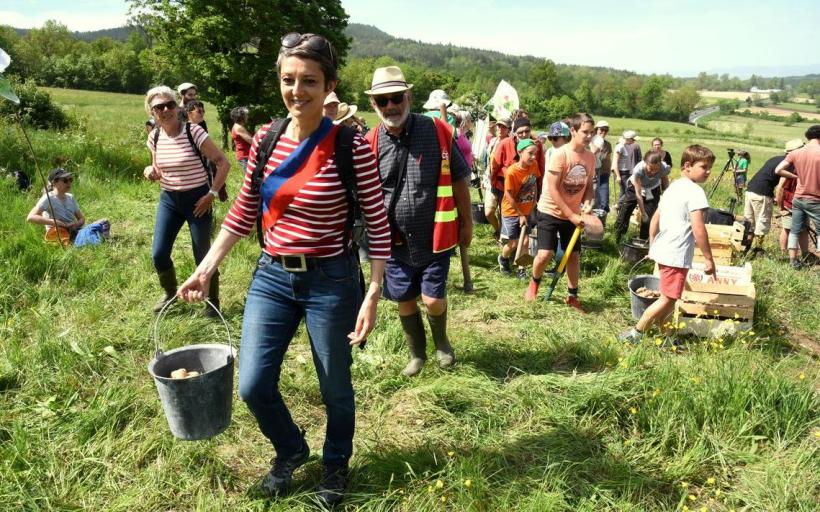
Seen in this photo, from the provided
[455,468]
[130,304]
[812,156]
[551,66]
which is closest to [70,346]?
[130,304]

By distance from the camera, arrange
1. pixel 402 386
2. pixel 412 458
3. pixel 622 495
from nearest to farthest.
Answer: pixel 622 495 → pixel 412 458 → pixel 402 386

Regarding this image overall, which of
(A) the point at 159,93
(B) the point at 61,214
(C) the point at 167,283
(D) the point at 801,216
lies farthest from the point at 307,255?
(D) the point at 801,216

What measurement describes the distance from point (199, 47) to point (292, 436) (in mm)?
29140

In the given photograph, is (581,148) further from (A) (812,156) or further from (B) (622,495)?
(A) (812,156)

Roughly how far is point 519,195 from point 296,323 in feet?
13.6

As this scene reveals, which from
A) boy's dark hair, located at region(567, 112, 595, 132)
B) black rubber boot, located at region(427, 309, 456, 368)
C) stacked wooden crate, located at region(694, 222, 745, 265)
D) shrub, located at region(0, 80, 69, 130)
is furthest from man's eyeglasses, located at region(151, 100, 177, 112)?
shrub, located at region(0, 80, 69, 130)

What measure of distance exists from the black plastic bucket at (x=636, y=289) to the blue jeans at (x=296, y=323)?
3356 millimetres

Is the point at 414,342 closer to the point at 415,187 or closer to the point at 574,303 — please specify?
the point at 415,187

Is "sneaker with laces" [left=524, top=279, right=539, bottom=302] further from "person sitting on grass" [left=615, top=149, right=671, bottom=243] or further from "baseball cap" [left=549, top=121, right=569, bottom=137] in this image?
"person sitting on grass" [left=615, top=149, right=671, bottom=243]

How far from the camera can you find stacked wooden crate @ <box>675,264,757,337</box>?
458 centimetres

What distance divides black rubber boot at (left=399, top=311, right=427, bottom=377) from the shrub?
1480 centimetres

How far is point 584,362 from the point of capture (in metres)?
3.90

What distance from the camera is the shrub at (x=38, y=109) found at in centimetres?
1442

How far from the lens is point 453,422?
10.1ft
